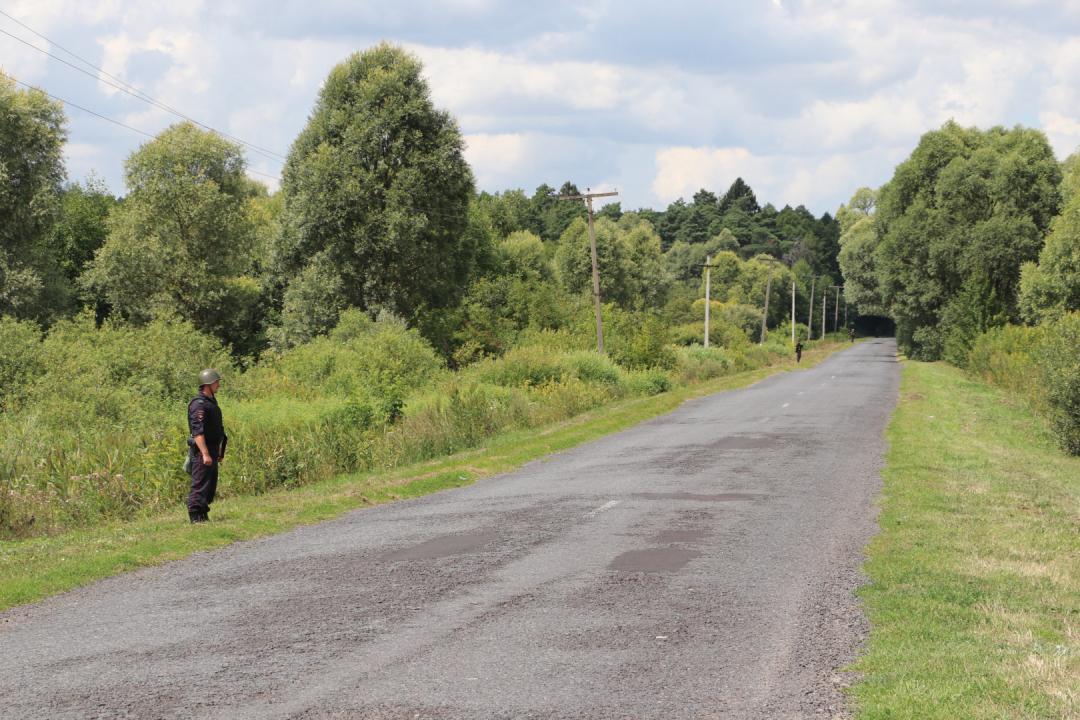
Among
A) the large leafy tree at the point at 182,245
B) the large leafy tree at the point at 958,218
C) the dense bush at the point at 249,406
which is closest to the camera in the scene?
the dense bush at the point at 249,406

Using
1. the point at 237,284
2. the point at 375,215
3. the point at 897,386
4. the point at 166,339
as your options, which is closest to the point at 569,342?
the point at 375,215

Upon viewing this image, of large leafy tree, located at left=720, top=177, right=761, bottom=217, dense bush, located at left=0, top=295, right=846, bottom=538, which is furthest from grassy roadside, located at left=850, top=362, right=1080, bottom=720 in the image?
large leafy tree, located at left=720, top=177, right=761, bottom=217

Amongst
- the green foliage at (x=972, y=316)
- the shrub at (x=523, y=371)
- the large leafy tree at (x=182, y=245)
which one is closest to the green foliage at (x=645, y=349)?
the shrub at (x=523, y=371)

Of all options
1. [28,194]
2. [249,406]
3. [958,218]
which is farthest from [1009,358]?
[28,194]

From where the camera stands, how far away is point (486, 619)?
263 inches

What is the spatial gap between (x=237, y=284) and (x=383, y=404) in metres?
34.2

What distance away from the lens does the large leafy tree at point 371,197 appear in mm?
42375

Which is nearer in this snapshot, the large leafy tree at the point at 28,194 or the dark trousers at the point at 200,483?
the dark trousers at the point at 200,483

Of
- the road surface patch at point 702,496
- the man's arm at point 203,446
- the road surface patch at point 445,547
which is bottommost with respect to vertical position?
the road surface patch at point 702,496

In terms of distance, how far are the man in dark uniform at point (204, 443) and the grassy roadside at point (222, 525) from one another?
1.11 feet

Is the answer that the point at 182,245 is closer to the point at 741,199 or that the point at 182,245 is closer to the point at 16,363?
the point at 16,363

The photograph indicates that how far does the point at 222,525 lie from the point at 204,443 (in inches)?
45.5

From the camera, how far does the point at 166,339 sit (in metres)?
27.4

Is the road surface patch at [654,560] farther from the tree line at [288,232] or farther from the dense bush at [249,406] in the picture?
the tree line at [288,232]
